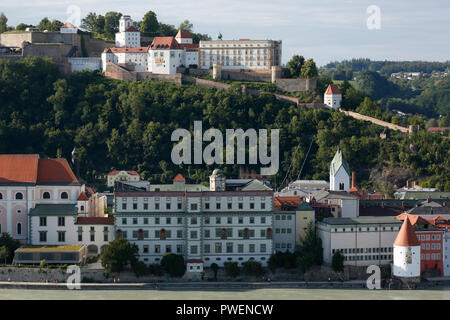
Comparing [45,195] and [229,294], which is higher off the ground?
[45,195]

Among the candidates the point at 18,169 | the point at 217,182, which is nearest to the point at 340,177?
the point at 217,182

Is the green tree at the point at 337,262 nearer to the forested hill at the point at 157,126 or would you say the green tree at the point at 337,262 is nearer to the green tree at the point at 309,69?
the forested hill at the point at 157,126

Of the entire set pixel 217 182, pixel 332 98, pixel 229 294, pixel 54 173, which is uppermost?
pixel 332 98

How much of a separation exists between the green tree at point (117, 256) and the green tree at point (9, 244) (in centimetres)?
631

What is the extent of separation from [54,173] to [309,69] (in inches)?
1614

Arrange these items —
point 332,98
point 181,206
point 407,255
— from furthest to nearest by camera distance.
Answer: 1. point 332,98
2. point 181,206
3. point 407,255

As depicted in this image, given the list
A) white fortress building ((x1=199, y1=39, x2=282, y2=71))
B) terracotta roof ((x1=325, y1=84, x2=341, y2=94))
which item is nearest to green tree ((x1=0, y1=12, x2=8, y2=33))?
white fortress building ((x1=199, y1=39, x2=282, y2=71))

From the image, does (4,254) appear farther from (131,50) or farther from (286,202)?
(131,50)

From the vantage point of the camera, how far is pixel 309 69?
103 m

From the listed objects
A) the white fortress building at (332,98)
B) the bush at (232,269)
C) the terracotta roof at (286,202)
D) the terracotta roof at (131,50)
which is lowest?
the bush at (232,269)

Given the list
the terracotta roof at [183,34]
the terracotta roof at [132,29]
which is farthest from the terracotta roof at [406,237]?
the terracotta roof at [132,29]

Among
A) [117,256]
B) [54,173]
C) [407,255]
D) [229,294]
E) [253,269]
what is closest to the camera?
[229,294]

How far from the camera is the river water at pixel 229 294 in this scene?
57378 millimetres

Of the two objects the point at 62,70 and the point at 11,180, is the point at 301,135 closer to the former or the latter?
the point at 62,70
